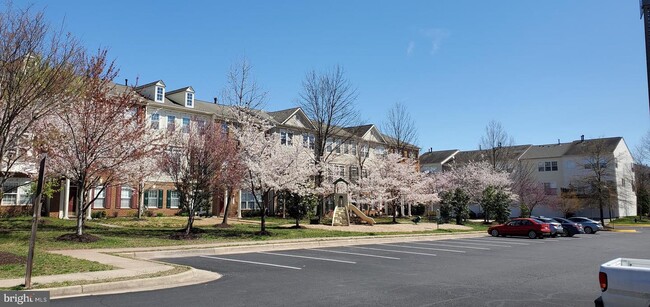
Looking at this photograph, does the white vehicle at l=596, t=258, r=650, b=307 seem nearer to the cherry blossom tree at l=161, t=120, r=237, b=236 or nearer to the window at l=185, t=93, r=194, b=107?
the cherry blossom tree at l=161, t=120, r=237, b=236

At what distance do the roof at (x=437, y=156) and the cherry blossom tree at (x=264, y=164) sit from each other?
53031 millimetres

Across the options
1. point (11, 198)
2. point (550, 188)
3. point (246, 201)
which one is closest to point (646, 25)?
point (11, 198)

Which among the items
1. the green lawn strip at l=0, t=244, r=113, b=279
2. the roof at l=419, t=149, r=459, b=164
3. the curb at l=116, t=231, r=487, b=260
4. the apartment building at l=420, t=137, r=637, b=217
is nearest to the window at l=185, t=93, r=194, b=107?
the curb at l=116, t=231, r=487, b=260

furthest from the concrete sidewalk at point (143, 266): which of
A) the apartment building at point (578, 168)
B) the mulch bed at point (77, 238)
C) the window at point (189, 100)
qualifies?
the apartment building at point (578, 168)

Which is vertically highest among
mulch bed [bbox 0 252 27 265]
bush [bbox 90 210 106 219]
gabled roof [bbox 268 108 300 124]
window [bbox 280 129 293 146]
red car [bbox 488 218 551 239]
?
gabled roof [bbox 268 108 300 124]

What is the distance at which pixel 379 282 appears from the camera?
10812mm

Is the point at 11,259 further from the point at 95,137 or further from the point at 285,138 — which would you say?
the point at 285,138

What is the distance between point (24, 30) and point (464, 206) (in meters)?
39.7

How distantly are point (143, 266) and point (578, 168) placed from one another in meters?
64.5

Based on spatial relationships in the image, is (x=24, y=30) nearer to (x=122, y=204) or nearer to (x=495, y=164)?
(x=122, y=204)

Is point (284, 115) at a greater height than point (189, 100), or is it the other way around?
point (189, 100)

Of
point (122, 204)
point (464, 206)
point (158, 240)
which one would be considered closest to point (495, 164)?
point (464, 206)

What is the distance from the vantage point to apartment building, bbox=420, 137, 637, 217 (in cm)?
5872

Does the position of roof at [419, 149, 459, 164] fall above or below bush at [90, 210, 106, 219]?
above
